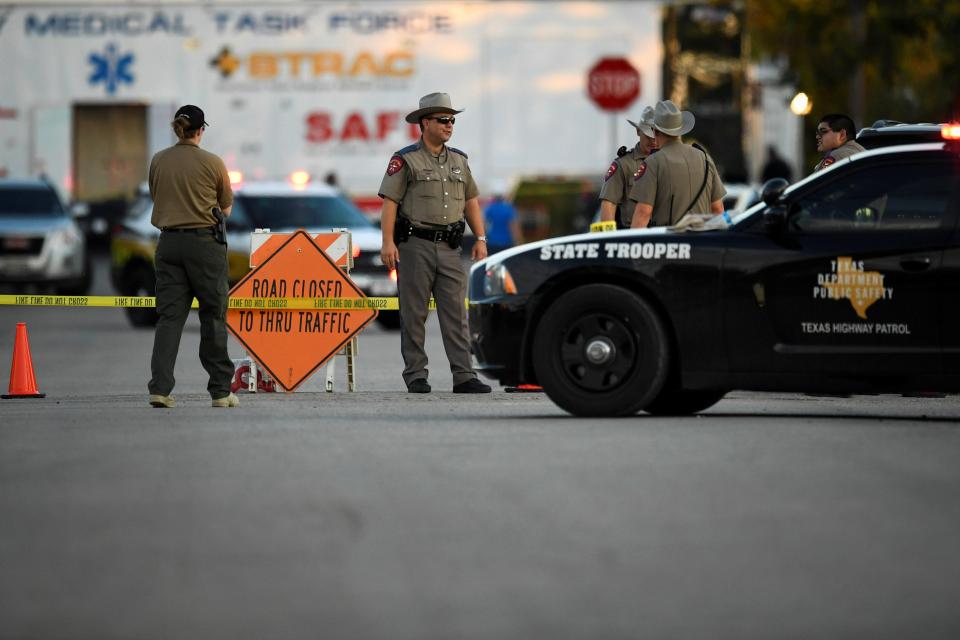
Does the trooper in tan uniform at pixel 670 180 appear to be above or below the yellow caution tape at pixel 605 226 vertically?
above

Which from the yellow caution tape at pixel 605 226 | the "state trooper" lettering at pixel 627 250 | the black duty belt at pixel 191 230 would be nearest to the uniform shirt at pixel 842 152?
the yellow caution tape at pixel 605 226

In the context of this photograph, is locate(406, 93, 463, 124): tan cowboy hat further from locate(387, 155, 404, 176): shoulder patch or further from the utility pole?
the utility pole

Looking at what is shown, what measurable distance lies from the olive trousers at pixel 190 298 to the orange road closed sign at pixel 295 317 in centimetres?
153

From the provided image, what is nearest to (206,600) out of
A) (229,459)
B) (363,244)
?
(229,459)

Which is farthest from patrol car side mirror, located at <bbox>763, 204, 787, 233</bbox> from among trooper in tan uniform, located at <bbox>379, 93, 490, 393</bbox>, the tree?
the tree

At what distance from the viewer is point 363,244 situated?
69.1ft

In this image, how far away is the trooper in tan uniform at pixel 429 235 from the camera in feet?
44.1

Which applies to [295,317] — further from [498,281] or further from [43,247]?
[43,247]

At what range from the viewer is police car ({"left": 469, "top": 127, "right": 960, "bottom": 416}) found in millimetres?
10430

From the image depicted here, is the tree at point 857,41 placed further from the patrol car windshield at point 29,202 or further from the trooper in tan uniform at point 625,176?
the trooper in tan uniform at point 625,176

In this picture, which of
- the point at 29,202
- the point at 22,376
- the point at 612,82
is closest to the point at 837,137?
the point at 22,376

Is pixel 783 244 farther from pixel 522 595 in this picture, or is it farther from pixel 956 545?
pixel 522 595

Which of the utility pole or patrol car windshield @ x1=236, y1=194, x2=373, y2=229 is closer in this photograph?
patrol car windshield @ x1=236, y1=194, x2=373, y2=229

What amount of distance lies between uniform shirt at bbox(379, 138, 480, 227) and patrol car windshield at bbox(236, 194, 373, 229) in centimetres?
840
